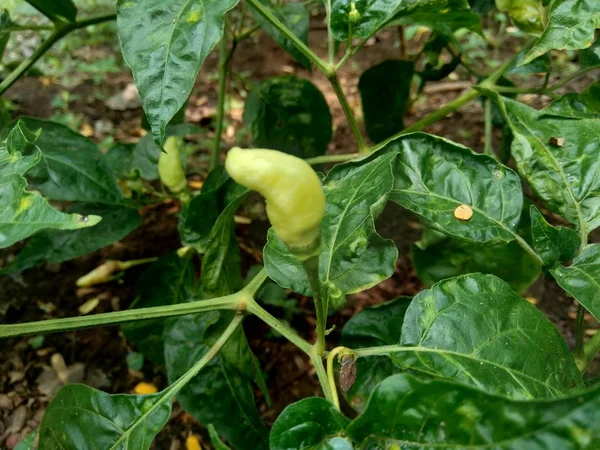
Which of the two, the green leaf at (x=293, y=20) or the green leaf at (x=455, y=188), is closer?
the green leaf at (x=455, y=188)

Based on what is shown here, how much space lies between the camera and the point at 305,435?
2.11 ft

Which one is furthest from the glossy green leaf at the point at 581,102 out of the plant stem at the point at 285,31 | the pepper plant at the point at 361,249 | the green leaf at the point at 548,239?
the plant stem at the point at 285,31

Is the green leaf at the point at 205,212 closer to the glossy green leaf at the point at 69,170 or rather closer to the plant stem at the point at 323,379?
the glossy green leaf at the point at 69,170

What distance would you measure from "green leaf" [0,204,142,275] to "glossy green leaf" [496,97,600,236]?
90 cm

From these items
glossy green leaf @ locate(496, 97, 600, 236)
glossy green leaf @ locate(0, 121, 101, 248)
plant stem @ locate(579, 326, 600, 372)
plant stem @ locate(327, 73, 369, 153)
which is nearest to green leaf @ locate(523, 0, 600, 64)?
glossy green leaf @ locate(496, 97, 600, 236)

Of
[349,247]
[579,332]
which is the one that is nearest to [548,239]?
[579,332]

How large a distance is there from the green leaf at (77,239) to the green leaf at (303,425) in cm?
81

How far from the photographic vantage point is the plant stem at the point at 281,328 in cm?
81

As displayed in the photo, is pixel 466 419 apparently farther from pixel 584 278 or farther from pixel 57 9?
pixel 57 9

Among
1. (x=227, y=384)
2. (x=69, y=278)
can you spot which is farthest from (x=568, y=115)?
(x=69, y=278)

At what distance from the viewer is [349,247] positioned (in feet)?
2.78

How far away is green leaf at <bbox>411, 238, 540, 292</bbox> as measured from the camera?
1.22 metres

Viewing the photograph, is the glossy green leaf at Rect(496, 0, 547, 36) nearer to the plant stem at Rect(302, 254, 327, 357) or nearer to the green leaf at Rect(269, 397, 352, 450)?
the plant stem at Rect(302, 254, 327, 357)

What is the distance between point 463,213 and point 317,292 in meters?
0.34
